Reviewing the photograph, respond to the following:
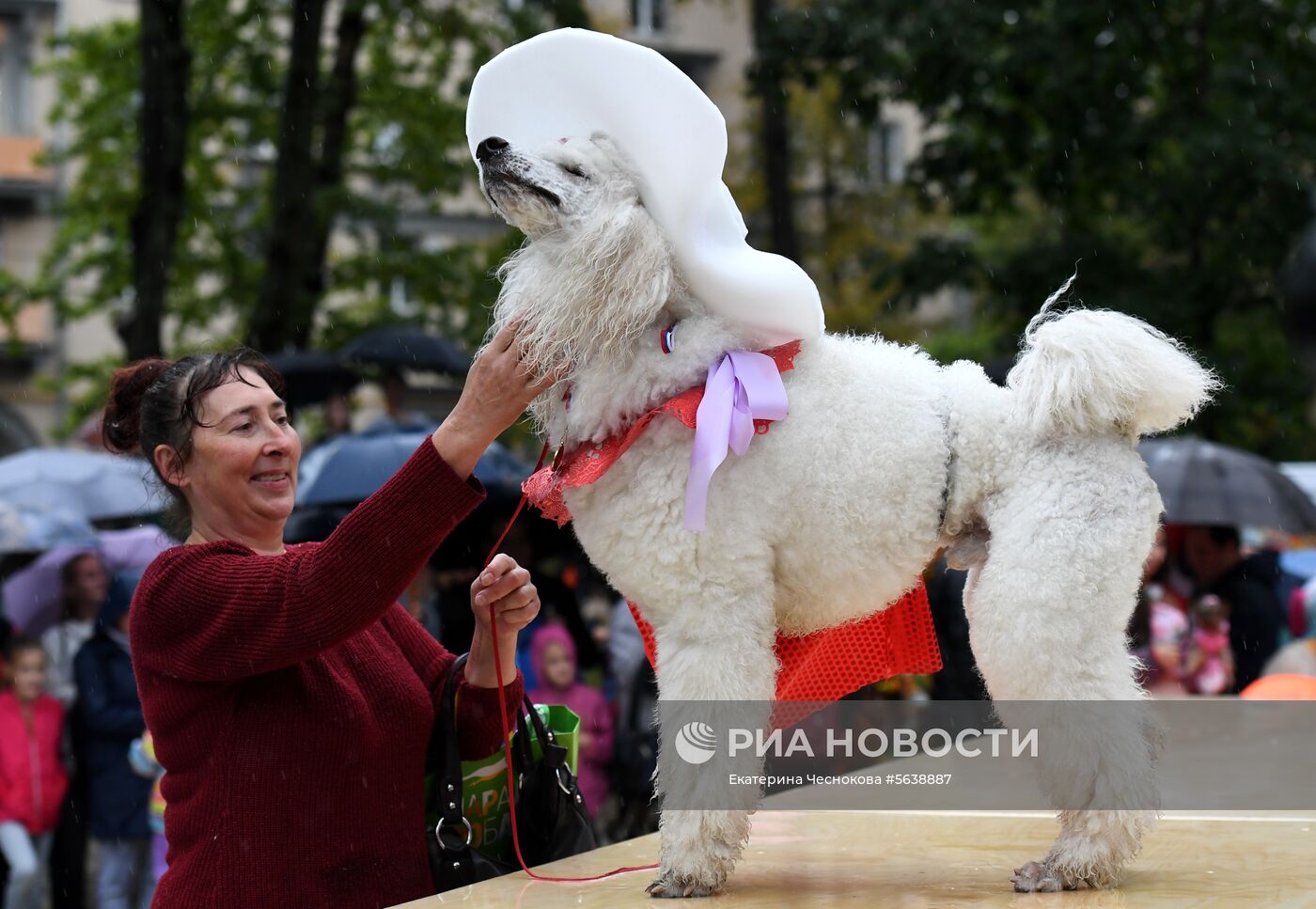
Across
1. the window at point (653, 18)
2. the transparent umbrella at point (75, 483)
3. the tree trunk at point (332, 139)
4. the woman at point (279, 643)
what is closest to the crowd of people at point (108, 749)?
the transparent umbrella at point (75, 483)

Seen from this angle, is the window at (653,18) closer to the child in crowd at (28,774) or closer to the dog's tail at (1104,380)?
the child in crowd at (28,774)

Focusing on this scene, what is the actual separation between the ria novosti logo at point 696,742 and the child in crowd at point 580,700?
4.46 meters

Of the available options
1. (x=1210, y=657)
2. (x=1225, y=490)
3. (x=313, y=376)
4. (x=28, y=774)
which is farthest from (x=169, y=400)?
(x=1225, y=490)

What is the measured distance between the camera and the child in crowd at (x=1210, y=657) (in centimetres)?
732

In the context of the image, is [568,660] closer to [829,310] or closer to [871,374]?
[871,374]

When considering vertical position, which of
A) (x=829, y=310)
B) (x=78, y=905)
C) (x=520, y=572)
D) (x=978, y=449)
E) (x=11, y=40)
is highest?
(x=11, y=40)

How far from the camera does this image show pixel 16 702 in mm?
6621

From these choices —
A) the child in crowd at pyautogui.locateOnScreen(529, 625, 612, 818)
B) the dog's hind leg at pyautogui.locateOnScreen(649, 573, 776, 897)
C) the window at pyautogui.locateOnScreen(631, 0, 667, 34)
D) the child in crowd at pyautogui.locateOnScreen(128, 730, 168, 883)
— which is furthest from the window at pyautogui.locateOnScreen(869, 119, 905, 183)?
the dog's hind leg at pyautogui.locateOnScreen(649, 573, 776, 897)

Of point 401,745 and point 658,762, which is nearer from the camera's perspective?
point 658,762

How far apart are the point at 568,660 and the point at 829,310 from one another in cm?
1311

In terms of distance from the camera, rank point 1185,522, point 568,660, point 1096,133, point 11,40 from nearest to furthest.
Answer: point 568,660 → point 1185,522 → point 1096,133 → point 11,40

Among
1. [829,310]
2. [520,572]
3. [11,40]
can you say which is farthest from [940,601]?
[11,40]

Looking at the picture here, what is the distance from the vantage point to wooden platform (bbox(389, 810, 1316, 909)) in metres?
2.71

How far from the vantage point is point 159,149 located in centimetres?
927
